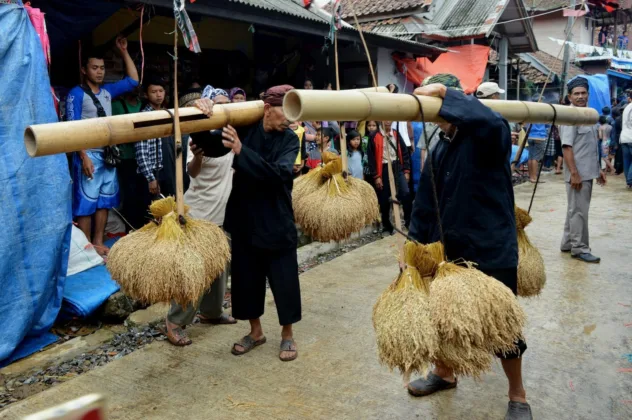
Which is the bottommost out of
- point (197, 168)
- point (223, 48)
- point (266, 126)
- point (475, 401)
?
point (475, 401)

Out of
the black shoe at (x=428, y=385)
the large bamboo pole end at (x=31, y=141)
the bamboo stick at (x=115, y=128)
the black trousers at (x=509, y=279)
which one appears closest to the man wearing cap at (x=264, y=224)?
the bamboo stick at (x=115, y=128)

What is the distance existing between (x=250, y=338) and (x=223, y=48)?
5328mm

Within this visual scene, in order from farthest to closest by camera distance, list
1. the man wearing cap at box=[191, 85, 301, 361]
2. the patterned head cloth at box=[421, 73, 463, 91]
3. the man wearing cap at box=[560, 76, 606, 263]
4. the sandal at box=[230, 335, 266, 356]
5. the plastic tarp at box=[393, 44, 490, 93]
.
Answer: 1. the plastic tarp at box=[393, 44, 490, 93]
2. the man wearing cap at box=[560, 76, 606, 263]
3. the sandal at box=[230, 335, 266, 356]
4. the man wearing cap at box=[191, 85, 301, 361]
5. the patterned head cloth at box=[421, 73, 463, 91]

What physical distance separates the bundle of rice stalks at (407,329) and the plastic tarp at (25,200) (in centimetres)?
264

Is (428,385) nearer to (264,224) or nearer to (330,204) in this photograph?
(264,224)

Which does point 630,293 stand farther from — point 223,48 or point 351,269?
point 223,48

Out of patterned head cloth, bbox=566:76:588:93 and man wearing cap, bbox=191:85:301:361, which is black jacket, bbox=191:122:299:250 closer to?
man wearing cap, bbox=191:85:301:361

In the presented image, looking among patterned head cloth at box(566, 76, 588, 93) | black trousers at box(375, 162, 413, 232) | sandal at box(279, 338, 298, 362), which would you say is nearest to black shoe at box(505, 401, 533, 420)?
sandal at box(279, 338, 298, 362)

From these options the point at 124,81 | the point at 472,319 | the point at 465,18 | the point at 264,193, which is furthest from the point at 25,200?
the point at 465,18

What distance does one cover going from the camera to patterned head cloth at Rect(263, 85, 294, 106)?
3.27 meters

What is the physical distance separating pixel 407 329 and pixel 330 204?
7.00 feet

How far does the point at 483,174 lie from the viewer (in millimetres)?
2643

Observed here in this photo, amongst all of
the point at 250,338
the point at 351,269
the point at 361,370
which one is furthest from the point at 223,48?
the point at 361,370

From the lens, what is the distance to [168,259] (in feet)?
9.27
